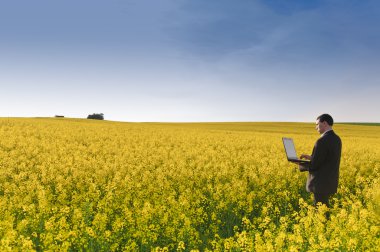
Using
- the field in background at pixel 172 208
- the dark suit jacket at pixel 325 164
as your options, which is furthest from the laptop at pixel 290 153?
the field in background at pixel 172 208

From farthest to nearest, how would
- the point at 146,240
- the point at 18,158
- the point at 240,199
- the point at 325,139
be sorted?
1. the point at 18,158
2. the point at 240,199
3. the point at 325,139
4. the point at 146,240

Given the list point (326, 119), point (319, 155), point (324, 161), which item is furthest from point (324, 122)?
point (324, 161)

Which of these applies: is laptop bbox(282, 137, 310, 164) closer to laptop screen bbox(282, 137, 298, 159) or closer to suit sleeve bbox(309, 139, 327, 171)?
laptop screen bbox(282, 137, 298, 159)

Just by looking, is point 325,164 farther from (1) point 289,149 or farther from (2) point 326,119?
(2) point 326,119

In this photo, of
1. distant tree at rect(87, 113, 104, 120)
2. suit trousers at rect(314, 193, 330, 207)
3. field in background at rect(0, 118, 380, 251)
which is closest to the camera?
field in background at rect(0, 118, 380, 251)

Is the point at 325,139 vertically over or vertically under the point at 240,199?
over

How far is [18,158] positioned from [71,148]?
4.21 meters

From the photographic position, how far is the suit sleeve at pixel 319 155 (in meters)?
7.53

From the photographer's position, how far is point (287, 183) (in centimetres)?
1239

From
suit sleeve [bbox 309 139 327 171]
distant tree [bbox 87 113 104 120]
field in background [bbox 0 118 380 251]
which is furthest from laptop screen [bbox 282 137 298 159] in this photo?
distant tree [bbox 87 113 104 120]

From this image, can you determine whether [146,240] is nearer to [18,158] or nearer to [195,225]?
[195,225]

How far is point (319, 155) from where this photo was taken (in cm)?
757

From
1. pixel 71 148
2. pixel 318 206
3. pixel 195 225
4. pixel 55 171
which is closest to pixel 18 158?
pixel 55 171

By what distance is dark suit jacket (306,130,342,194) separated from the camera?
24.7 ft
